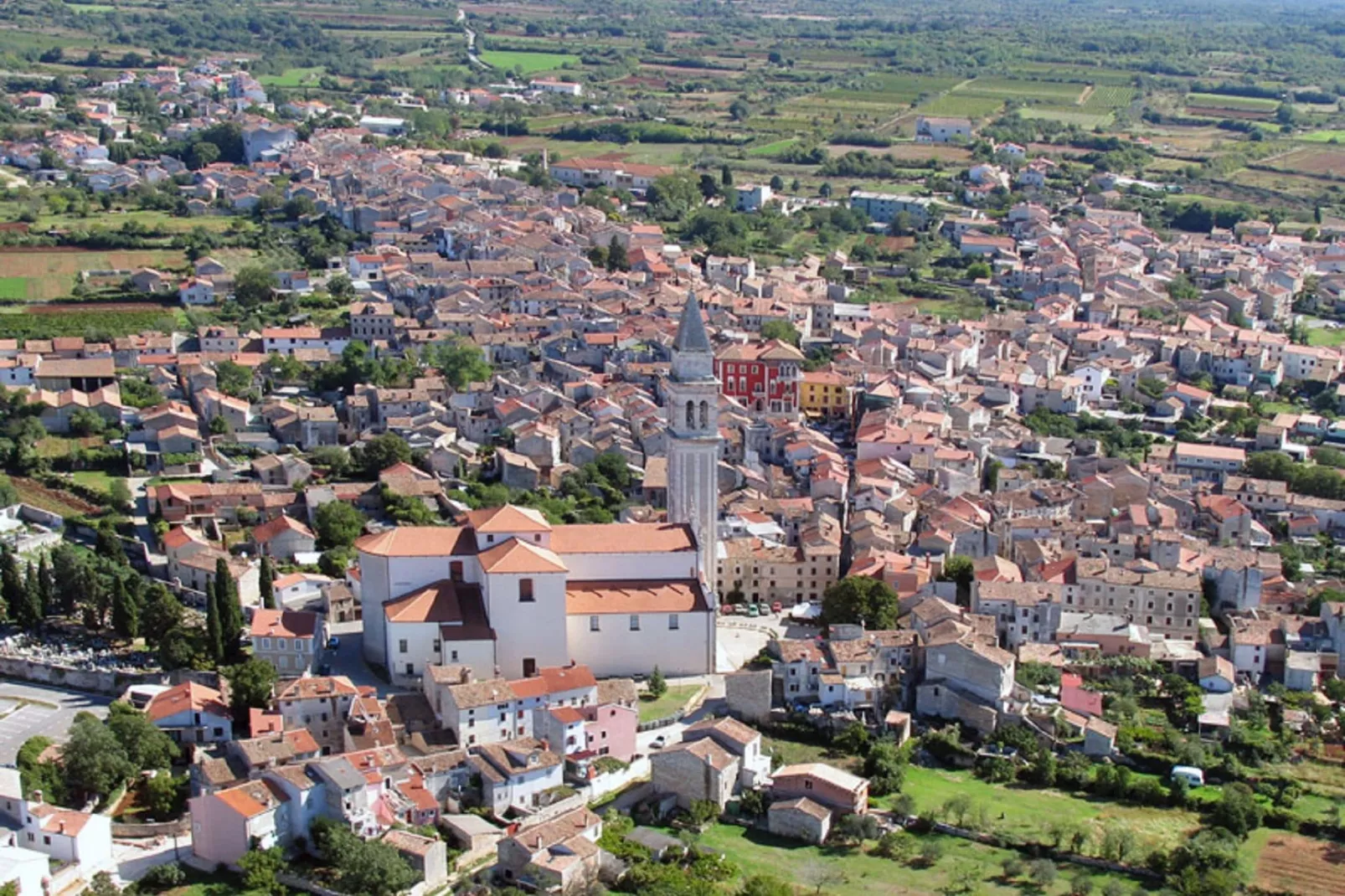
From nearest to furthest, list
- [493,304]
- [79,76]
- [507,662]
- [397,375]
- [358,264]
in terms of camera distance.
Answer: [507,662] < [397,375] < [493,304] < [358,264] < [79,76]

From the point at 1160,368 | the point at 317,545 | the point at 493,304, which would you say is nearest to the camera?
the point at 317,545

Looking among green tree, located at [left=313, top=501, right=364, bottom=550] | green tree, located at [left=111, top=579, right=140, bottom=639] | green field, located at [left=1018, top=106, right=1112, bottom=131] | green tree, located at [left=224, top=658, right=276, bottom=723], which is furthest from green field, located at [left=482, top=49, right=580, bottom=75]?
green tree, located at [left=224, top=658, right=276, bottom=723]

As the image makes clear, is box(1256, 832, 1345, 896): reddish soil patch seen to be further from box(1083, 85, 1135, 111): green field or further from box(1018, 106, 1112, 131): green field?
box(1083, 85, 1135, 111): green field

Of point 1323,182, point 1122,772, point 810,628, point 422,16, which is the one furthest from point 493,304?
point 422,16

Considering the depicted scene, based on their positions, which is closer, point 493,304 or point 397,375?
point 397,375

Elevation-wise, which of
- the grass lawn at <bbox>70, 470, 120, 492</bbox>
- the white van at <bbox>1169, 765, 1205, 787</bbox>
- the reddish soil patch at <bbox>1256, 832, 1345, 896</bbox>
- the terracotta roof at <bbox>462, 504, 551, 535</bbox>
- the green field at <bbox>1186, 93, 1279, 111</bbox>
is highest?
the green field at <bbox>1186, 93, 1279, 111</bbox>

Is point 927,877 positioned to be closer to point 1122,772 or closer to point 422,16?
point 1122,772

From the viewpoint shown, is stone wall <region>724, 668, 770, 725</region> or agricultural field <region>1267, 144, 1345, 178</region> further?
agricultural field <region>1267, 144, 1345, 178</region>
